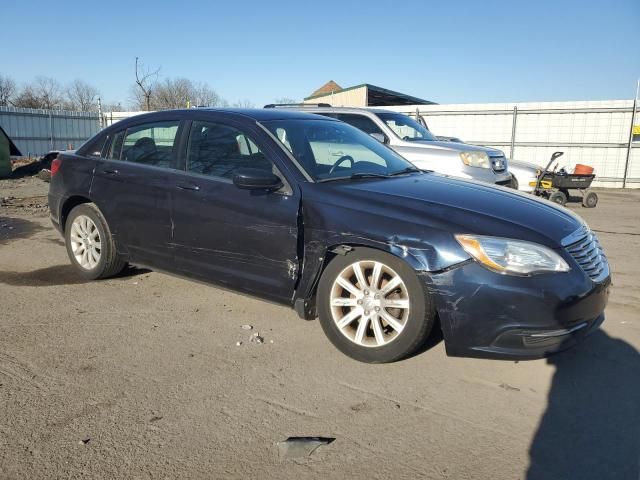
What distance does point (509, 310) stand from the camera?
303 cm

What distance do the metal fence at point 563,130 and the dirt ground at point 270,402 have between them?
1449cm

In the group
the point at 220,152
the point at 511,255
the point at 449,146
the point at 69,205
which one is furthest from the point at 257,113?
the point at 449,146

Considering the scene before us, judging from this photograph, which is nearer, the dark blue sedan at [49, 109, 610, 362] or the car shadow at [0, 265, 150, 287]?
the dark blue sedan at [49, 109, 610, 362]

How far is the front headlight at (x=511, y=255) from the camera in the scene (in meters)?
3.07

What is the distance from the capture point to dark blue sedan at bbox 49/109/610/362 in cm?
309

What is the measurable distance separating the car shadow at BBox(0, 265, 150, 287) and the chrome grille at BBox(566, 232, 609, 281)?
13.1 feet

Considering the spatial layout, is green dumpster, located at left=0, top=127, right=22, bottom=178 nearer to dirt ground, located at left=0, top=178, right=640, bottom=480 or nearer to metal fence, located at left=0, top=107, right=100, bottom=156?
metal fence, located at left=0, top=107, right=100, bottom=156

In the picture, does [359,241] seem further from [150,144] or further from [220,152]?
[150,144]

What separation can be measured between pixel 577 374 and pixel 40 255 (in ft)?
19.0

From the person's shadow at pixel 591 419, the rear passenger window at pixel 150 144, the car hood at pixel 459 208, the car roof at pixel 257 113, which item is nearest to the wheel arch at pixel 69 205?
the rear passenger window at pixel 150 144

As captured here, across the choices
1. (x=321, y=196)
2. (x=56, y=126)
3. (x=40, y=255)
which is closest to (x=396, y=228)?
(x=321, y=196)

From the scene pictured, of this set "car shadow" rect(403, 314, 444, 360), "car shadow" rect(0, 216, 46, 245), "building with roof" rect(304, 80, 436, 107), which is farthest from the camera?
"building with roof" rect(304, 80, 436, 107)

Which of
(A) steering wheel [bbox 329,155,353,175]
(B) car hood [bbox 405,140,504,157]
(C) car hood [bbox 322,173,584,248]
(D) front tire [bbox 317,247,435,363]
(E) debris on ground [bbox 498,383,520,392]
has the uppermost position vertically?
(B) car hood [bbox 405,140,504,157]

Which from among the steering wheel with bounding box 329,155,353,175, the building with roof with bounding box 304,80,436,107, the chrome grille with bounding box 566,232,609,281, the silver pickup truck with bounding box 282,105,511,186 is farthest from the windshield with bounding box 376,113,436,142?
the building with roof with bounding box 304,80,436,107
